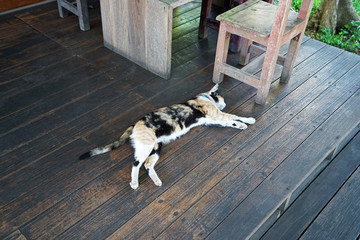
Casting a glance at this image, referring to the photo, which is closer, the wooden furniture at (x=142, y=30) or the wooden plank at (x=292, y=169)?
the wooden plank at (x=292, y=169)

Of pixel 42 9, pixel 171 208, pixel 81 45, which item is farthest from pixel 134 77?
pixel 42 9

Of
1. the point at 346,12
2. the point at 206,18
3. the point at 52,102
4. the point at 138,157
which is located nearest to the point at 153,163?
the point at 138,157

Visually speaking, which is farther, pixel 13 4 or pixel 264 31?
pixel 13 4

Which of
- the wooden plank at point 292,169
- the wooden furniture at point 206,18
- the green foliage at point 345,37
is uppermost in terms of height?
A: the wooden furniture at point 206,18

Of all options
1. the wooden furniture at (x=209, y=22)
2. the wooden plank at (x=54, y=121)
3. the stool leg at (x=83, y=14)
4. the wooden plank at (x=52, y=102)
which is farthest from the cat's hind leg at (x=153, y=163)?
the stool leg at (x=83, y=14)

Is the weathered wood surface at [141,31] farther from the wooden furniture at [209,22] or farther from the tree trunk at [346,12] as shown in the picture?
the tree trunk at [346,12]

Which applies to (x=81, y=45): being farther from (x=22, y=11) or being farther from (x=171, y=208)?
(x=171, y=208)

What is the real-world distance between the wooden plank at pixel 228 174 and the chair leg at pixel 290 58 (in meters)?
0.23

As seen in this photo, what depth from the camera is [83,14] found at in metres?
3.34

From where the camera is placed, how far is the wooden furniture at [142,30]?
2.59 metres

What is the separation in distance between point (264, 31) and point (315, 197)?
46.8 inches

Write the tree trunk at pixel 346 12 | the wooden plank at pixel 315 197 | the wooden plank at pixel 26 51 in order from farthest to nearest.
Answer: the tree trunk at pixel 346 12, the wooden plank at pixel 26 51, the wooden plank at pixel 315 197

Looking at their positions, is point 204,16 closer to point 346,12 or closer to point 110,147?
point 110,147

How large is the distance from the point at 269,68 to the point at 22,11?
2.85 m
